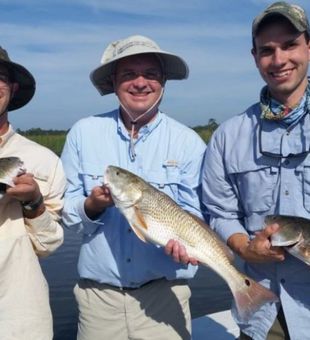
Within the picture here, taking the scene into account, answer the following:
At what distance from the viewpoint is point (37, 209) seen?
430 cm

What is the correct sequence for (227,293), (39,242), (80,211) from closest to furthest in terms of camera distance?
(39,242)
(80,211)
(227,293)

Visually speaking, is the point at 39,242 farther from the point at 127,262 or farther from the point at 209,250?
the point at 209,250

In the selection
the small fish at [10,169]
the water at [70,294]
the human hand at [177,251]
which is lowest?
the water at [70,294]

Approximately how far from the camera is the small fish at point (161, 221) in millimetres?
4488

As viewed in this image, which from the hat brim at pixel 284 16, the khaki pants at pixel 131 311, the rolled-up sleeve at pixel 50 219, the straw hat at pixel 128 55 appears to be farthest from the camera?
the khaki pants at pixel 131 311

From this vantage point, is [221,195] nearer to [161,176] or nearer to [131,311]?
[161,176]

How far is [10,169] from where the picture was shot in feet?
13.3

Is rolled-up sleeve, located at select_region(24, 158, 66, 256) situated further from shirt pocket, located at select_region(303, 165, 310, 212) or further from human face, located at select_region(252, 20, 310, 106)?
shirt pocket, located at select_region(303, 165, 310, 212)

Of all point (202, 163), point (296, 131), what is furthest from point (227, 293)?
point (296, 131)

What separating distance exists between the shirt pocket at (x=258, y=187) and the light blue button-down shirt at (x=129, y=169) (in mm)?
681

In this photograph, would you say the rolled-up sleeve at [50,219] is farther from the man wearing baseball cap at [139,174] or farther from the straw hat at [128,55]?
the straw hat at [128,55]

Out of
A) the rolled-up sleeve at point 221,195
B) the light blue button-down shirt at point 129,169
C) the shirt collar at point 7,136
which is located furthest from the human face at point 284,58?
the shirt collar at point 7,136

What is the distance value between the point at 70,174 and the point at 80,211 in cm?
41

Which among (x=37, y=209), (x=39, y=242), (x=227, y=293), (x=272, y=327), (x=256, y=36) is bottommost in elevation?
(x=227, y=293)
